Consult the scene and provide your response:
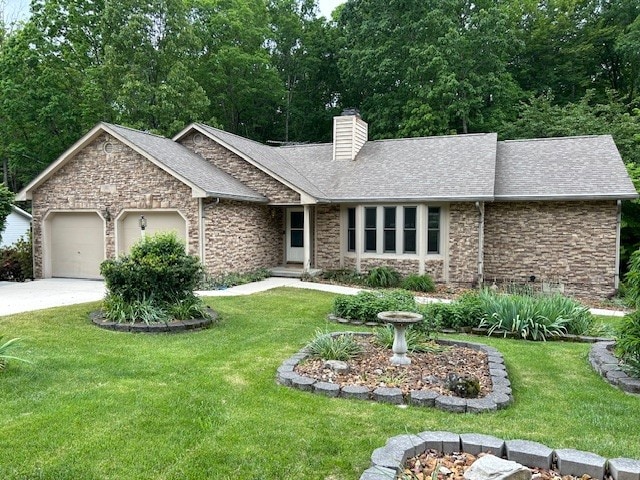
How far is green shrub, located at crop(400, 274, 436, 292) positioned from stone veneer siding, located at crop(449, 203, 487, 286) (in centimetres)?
98

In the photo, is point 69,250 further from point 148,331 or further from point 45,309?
point 148,331

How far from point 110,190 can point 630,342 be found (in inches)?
530

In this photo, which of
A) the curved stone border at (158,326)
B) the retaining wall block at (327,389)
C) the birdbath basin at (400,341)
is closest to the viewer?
the retaining wall block at (327,389)

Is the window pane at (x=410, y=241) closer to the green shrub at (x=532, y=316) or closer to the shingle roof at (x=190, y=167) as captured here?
the shingle roof at (x=190, y=167)

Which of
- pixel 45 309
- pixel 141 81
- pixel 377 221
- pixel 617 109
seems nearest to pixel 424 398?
pixel 45 309

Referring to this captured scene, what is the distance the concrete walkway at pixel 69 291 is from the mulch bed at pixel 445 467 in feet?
23.4

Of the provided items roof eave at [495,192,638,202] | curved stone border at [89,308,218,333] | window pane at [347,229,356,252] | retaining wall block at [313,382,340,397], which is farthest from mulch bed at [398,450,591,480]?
window pane at [347,229,356,252]

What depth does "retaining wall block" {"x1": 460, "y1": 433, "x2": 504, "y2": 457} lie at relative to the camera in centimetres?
372

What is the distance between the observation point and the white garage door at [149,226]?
45.8 feet

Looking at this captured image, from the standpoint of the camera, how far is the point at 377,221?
50.7 ft

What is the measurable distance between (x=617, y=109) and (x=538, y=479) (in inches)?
921

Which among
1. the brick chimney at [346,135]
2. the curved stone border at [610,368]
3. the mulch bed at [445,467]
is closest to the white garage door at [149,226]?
the brick chimney at [346,135]

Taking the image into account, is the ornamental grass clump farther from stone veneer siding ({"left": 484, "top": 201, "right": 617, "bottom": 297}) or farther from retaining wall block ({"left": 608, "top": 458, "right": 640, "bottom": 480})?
stone veneer siding ({"left": 484, "top": 201, "right": 617, "bottom": 297})

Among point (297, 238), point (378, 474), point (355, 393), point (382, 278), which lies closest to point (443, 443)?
point (378, 474)
